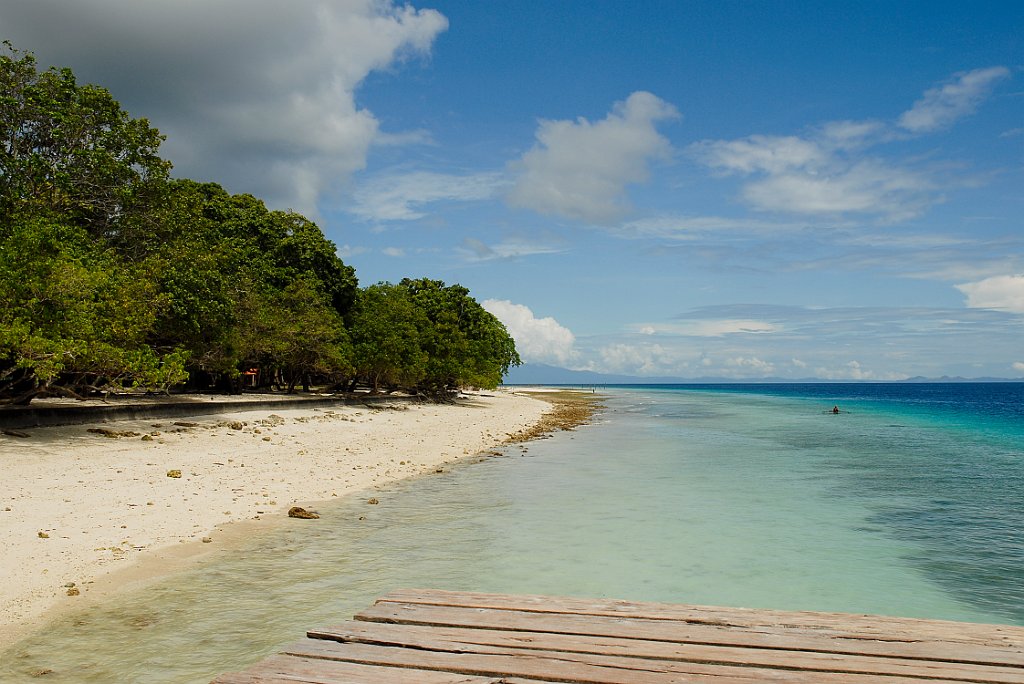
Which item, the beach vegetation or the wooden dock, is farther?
the beach vegetation

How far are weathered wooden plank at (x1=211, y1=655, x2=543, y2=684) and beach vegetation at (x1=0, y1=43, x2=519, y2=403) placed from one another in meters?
15.2

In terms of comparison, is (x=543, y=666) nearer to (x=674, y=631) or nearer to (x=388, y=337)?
(x=674, y=631)

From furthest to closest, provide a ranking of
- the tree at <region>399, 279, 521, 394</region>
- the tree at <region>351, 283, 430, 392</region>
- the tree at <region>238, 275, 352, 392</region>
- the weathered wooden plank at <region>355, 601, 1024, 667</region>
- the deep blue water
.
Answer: the tree at <region>399, 279, 521, 394</region>
the tree at <region>351, 283, 430, 392</region>
the tree at <region>238, 275, 352, 392</region>
the deep blue water
the weathered wooden plank at <region>355, 601, 1024, 667</region>

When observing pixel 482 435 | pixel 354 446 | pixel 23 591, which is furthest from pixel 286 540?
pixel 482 435

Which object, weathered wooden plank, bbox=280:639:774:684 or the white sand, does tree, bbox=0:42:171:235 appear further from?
weathered wooden plank, bbox=280:639:774:684

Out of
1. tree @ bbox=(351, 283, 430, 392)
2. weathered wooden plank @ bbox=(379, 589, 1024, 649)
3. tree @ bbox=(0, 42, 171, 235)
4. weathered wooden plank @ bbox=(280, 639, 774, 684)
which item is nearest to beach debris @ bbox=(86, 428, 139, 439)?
tree @ bbox=(0, 42, 171, 235)

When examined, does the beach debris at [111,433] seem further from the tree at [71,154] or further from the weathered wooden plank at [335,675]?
the weathered wooden plank at [335,675]

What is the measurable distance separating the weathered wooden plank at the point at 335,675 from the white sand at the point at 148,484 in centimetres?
→ 532

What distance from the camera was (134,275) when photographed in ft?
76.6

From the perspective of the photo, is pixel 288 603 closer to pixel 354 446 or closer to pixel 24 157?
pixel 354 446

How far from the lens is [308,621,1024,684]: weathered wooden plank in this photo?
356cm

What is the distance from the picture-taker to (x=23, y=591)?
26.1ft

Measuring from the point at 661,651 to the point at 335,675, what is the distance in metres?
1.83

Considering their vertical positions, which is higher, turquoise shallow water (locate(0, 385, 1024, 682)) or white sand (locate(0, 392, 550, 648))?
white sand (locate(0, 392, 550, 648))
